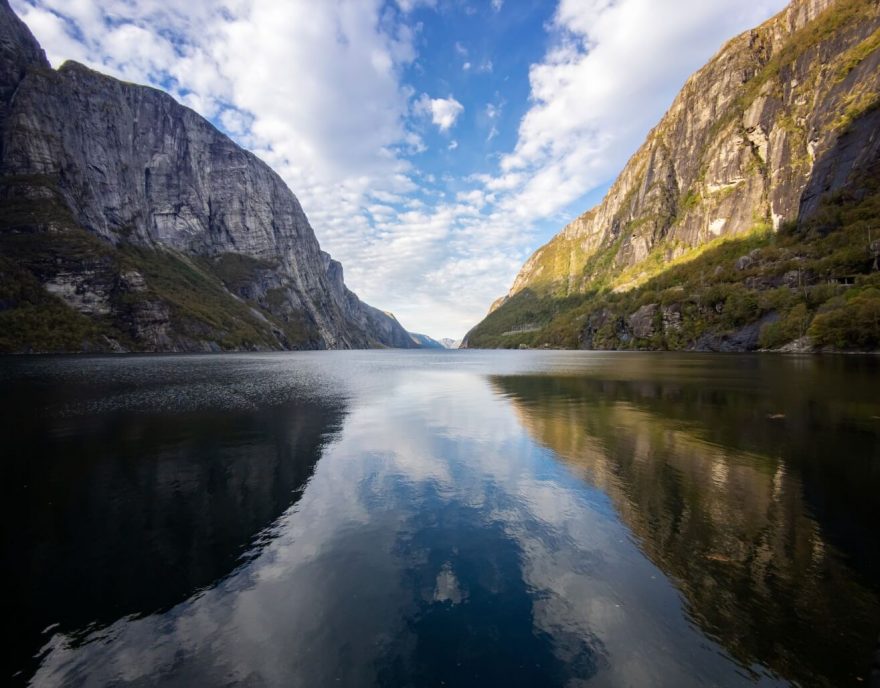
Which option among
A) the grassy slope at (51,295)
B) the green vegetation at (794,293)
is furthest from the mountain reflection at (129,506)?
the grassy slope at (51,295)

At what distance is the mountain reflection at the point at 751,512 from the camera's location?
8.61m

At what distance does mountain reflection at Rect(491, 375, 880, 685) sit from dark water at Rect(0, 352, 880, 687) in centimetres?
9

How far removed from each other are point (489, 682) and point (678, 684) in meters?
3.32

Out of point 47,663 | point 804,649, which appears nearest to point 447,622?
point 804,649

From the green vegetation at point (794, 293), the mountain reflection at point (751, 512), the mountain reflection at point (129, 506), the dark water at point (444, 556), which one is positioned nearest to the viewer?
the dark water at point (444, 556)

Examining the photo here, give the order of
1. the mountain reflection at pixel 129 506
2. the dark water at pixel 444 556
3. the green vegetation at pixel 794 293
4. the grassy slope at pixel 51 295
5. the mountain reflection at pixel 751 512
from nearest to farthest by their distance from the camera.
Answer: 1. the dark water at pixel 444 556
2. the mountain reflection at pixel 751 512
3. the mountain reflection at pixel 129 506
4. the green vegetation at pixel 794 293
5. the grassy slope at pixel 51 295

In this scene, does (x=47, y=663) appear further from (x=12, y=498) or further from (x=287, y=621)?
(x=12, y=498)

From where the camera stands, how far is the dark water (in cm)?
813

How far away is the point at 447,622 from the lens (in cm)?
928

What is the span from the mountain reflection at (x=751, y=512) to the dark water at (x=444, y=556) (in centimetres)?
9

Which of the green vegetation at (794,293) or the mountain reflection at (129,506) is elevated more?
the green vegetation at (794,293)

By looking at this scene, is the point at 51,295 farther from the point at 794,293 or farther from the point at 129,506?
the point at 794,293

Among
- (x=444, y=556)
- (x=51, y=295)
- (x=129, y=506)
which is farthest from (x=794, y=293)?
(x=51, y=295)

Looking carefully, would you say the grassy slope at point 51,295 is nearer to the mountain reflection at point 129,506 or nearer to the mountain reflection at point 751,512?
the mountain reflection at point 129,506
